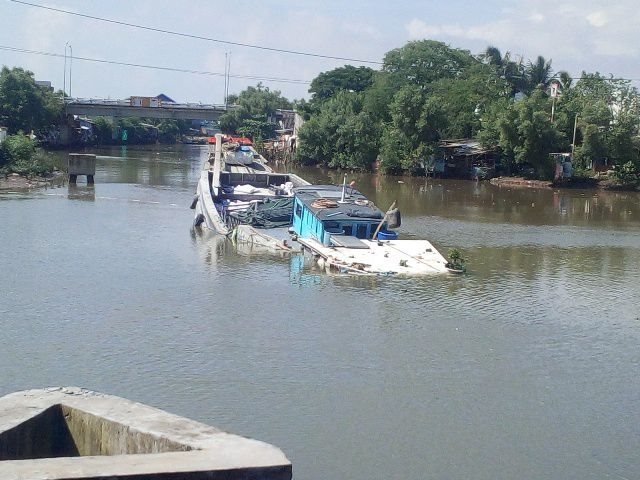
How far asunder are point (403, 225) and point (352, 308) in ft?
41.7

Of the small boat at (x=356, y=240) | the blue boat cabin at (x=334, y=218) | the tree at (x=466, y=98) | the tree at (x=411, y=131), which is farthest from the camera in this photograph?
the tree at (x=466, y=98)

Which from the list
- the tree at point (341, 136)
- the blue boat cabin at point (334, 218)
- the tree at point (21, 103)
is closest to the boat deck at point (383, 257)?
the blue boat cabin at point (334, 218)

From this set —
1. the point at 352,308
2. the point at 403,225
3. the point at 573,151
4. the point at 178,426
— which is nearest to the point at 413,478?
the point at 178,426

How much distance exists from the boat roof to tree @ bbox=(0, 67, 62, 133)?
38.3 m

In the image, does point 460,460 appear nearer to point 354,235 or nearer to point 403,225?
point 354,235

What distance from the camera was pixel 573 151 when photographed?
159 feet

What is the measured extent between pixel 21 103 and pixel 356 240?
43638 mm

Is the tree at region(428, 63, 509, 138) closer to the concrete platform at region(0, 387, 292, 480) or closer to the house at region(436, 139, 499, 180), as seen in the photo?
the house at region(436, 139, 499, 180)

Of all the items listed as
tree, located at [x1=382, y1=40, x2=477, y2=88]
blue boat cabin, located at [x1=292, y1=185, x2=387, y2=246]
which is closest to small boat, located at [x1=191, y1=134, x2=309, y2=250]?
blue boat cabin, located at [x1=292, y1=185, x2=387, y2=246]

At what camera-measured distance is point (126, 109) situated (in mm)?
69562

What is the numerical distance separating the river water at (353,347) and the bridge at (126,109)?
4487 cm

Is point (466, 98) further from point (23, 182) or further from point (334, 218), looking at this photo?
point (334, 218)

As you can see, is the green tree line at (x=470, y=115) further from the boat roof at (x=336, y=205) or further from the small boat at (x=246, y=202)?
the boat roof at (x=336, y=205)

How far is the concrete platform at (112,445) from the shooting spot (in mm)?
6949
